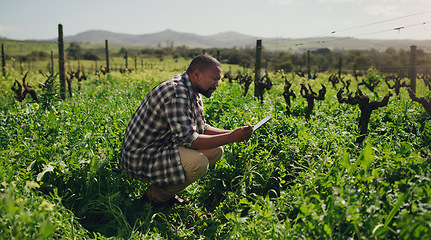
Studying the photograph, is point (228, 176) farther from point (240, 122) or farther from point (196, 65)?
point (196, 65)

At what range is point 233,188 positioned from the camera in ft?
12.1

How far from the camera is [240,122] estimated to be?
14.8 feet

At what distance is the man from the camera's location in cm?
300

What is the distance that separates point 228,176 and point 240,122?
1.03 m

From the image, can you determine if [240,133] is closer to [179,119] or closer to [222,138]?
[222,138]

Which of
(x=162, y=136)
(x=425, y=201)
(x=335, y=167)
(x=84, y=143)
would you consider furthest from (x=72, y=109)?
(x=425, y=201)

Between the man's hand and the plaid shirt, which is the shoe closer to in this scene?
the plaid shirt

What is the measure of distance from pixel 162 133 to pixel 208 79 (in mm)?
741

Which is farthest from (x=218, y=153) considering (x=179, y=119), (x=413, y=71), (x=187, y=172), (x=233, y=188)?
(x=413, y=71)

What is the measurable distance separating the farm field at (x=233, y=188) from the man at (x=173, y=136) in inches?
12.2

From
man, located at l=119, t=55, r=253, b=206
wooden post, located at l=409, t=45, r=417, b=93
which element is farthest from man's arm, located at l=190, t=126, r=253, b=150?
wooden post, located at l=409, t=45, r=417, b=93

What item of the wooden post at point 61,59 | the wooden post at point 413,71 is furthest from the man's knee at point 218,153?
the wooden post at point 413,71

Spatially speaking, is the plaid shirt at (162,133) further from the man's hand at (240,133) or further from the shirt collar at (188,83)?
the man's hand at (240,133)

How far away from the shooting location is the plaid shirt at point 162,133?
2.97 m
